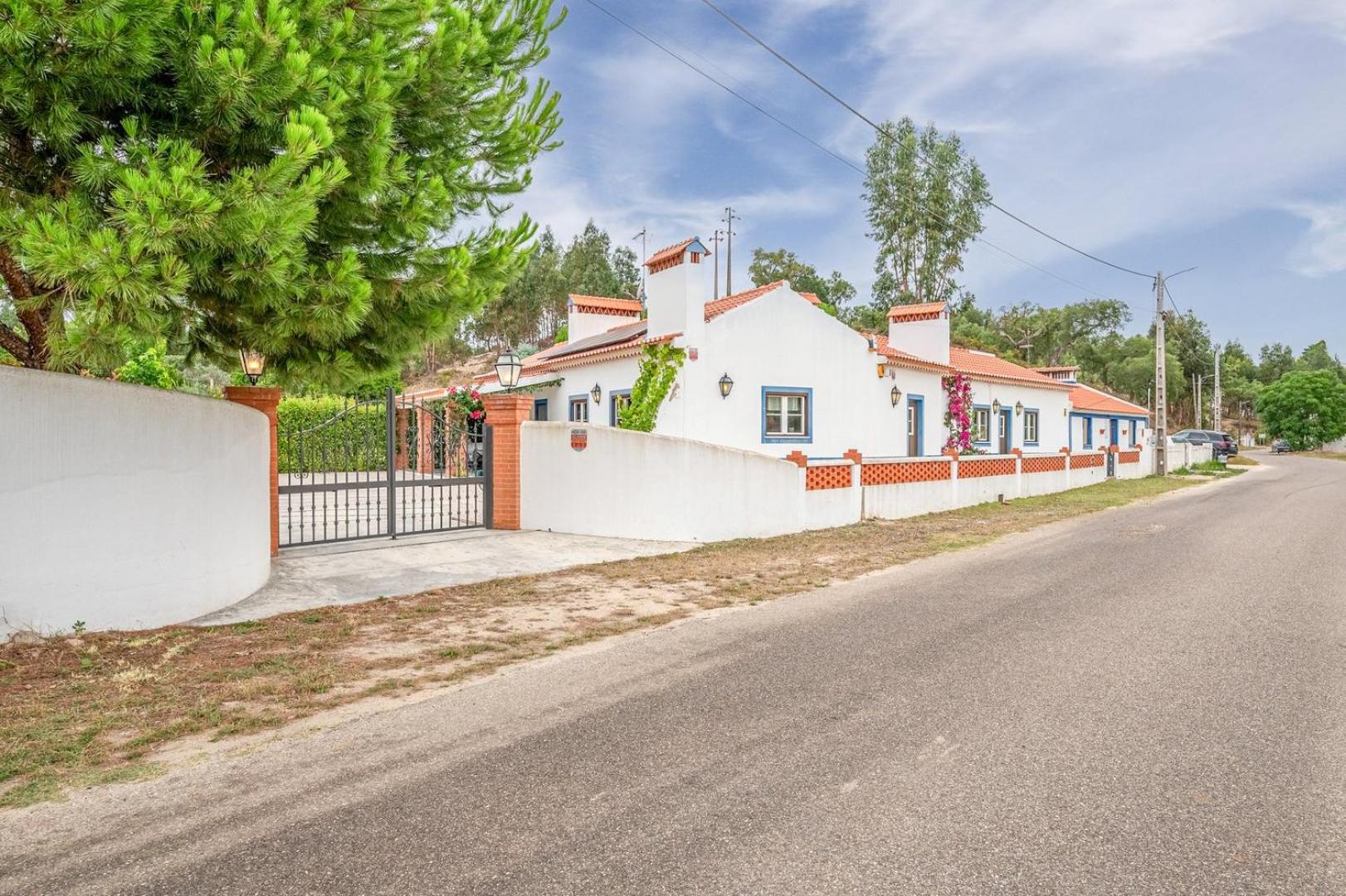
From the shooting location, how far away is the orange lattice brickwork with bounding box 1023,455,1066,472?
66.7 ft

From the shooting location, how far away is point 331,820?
126 inches

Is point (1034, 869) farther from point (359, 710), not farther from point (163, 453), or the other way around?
point (163, 453)

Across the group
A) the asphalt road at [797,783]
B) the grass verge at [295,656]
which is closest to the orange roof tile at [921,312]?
the grass verge at [295,656]

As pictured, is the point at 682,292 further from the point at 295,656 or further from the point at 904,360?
the point at 295,656

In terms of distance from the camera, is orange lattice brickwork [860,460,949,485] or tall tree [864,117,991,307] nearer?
orange lattice brickwork [860,460,949,485]

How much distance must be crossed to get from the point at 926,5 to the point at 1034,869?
15610 millimetres

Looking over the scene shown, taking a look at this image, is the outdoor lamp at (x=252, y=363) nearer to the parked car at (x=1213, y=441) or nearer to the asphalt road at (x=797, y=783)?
the asphalt road at (x=797, y=783)

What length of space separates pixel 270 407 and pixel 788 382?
11.1m

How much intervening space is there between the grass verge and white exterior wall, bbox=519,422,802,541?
208 centimetres

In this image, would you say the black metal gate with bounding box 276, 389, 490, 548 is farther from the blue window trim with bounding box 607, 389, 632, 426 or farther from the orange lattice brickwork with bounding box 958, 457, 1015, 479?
the orange lattice brickwork with bounding box 958, 457, 1015, 479

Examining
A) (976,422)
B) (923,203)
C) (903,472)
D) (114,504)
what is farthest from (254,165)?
(923,203)

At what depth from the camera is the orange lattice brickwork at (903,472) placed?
14.8 meters

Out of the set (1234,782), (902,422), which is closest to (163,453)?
(1234,782)

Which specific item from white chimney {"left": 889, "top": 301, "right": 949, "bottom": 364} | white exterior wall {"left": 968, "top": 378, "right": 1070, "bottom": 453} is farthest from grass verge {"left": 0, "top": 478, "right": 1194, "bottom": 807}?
white exterior wall {"left": 968, "top": 378, "right": 1070, "bottom": 453}
